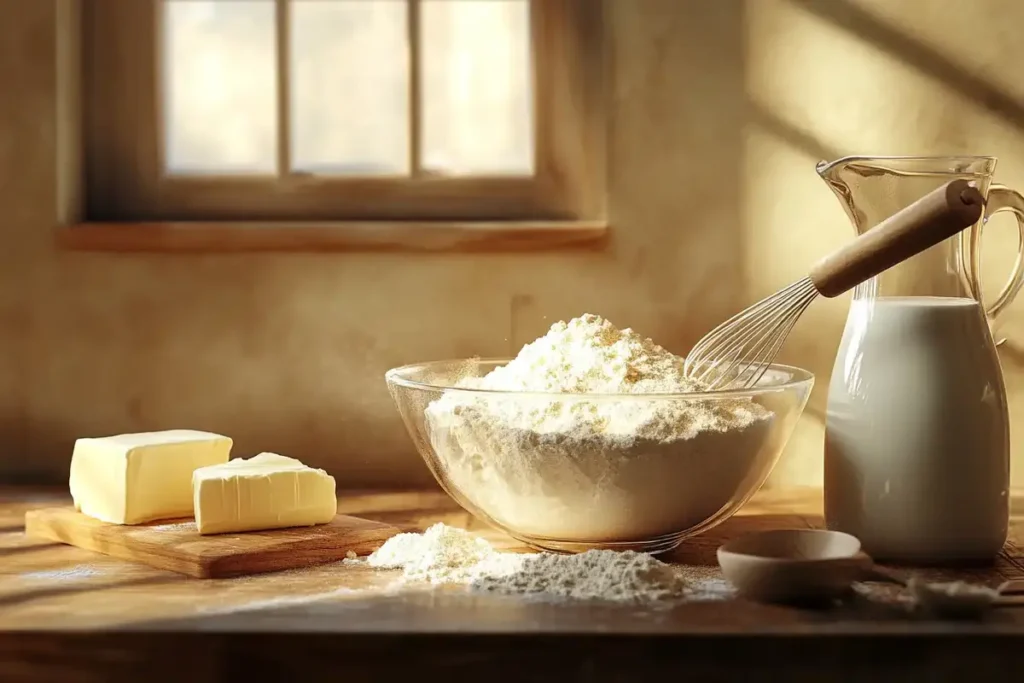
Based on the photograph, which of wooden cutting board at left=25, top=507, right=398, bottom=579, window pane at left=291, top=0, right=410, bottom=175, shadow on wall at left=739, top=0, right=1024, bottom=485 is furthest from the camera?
window pane at left=291, top=0, right=410, bottom=175

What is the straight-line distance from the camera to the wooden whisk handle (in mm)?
1088

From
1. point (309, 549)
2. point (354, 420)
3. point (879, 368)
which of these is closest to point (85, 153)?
point (354, 420)

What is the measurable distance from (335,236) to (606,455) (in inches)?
23.8

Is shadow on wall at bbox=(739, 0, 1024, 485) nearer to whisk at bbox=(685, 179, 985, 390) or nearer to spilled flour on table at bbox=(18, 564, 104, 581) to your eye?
whisk at bbox=(685, 179, 985, 390)

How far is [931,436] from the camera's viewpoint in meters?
1.14

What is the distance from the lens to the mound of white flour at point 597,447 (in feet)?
3.71

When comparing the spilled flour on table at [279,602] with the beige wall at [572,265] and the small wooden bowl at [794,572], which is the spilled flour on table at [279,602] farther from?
the beige wall at [572,265]

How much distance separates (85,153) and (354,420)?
51 centimetres

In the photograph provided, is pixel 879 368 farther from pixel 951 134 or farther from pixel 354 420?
pixel 354 420

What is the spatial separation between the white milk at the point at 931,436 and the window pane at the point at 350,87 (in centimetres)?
75

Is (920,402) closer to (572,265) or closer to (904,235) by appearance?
(904,235)

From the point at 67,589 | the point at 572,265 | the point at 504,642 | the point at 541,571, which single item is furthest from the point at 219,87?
the point at 504,642

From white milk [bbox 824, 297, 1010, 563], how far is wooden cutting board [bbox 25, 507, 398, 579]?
1.61 feet

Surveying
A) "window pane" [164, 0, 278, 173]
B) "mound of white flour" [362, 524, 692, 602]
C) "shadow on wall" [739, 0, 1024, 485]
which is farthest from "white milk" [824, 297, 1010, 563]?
"window pane" [164, 0, 278, 173]
